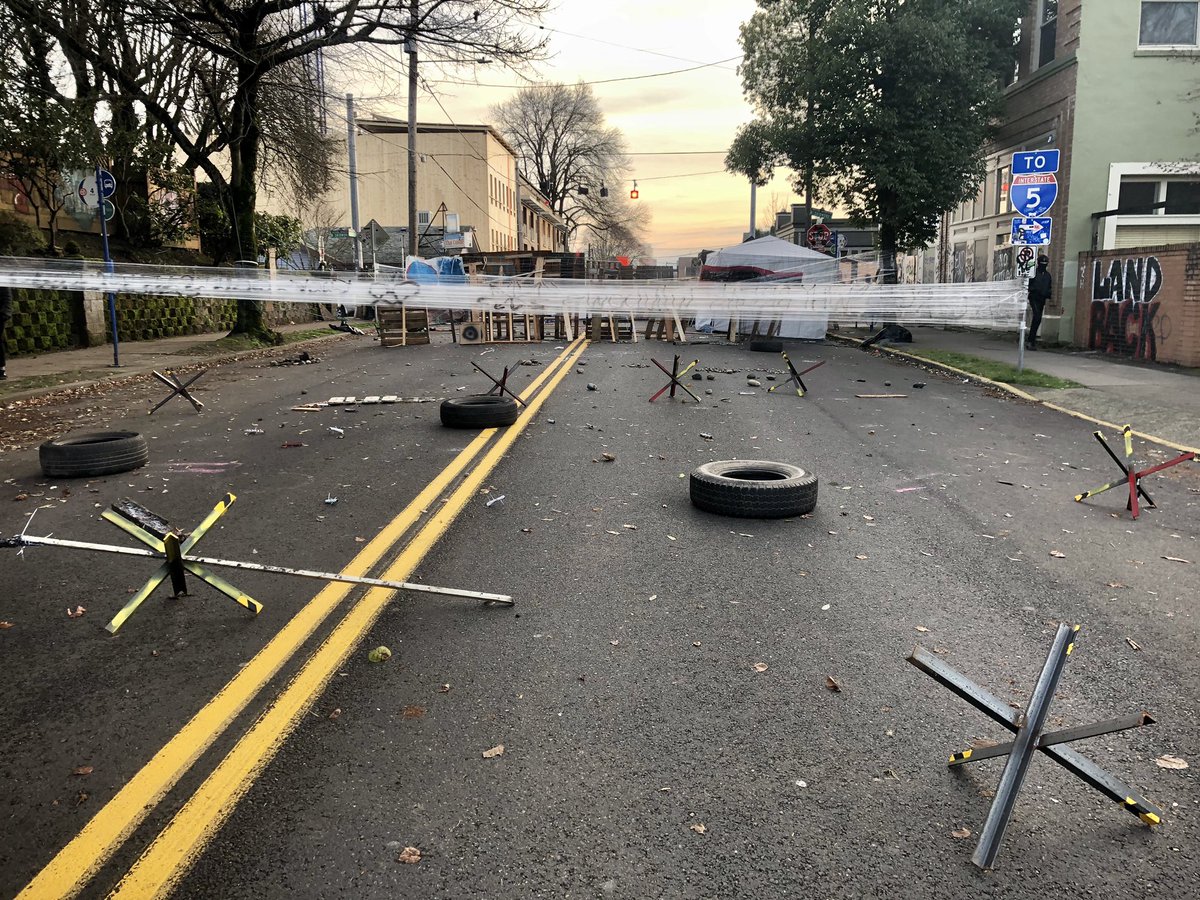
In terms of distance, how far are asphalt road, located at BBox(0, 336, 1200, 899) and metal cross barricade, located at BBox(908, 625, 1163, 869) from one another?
0.23 feet

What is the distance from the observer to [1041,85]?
23.4 m

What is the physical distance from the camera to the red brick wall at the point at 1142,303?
617 inches

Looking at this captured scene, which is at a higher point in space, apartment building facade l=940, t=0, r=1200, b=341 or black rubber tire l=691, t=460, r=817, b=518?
apartment building facade l=940, t=0, r=1200, b=341

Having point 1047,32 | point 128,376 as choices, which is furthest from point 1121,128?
point 128,376

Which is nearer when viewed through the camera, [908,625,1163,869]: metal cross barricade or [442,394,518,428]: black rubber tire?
[908,625,1163,869]: metal cross barricade

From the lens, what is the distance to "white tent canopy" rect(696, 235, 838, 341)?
2473 cm

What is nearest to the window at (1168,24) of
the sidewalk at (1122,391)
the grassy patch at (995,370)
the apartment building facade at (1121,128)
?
the apartment building facade at (1121,128)

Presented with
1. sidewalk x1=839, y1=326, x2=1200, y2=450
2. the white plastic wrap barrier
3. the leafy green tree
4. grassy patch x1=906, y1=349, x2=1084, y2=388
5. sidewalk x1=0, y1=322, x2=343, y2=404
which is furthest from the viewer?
the leafy green tree

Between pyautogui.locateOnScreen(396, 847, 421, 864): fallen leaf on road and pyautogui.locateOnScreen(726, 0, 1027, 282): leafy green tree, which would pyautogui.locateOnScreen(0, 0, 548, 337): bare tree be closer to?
pyautogui.locateOnScreen(726, 0, 1027, 282): leafy green tree

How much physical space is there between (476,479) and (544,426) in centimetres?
279

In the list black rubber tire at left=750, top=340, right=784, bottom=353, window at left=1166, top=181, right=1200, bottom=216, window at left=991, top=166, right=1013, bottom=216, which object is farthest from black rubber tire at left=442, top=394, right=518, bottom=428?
window at left=991, top=166, right=1013, bottom=216

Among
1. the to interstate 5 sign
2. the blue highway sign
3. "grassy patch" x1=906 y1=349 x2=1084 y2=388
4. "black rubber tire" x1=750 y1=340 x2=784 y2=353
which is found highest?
the blue highway sign

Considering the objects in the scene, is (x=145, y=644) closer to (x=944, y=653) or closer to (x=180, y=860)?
(x=180, y=860)

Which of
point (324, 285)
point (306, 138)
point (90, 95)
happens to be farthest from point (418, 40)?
point (324, 285)
